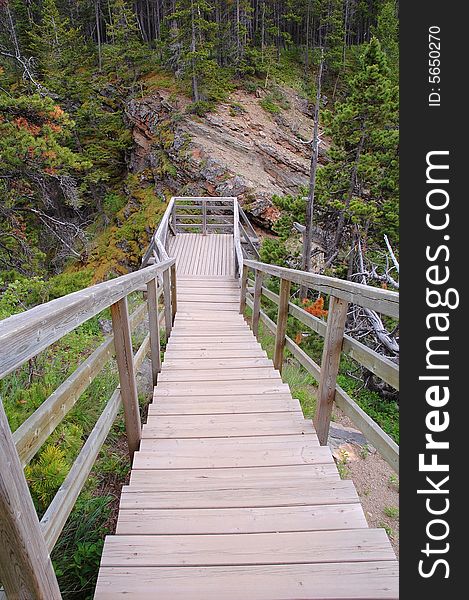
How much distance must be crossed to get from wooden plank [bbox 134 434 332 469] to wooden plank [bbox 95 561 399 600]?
0.80m

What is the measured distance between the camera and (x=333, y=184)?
36.3 feet

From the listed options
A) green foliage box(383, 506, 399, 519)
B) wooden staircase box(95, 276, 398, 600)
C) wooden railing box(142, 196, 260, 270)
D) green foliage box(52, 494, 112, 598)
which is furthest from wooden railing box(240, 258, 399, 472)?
wooden railing box(142, 196, 260, 270)

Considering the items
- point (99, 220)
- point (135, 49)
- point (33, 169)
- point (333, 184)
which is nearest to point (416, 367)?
point (33, 169)

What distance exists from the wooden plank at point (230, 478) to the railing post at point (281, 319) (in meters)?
1.68

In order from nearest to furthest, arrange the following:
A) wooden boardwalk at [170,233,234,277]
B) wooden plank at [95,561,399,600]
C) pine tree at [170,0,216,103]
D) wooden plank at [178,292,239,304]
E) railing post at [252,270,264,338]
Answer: wooden plank at [95,561,399,600], railing post at [252,270,264,338], wooden plank at [178,292,239,304], wooden boardwalk at [170,233,234,277], pine tree at [170,0,216,103]

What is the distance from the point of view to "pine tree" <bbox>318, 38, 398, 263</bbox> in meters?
9.65

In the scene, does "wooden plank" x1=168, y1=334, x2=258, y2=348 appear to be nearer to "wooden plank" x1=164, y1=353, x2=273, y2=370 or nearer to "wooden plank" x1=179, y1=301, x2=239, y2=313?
"wooden plank" x1=164, y1=353, x2=273, y2=370

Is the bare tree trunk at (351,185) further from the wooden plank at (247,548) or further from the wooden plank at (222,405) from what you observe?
the wooden plank at (247,548)

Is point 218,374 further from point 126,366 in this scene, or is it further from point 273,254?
point 273,254

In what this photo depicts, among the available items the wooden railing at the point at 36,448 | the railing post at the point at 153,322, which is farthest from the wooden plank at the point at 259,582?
the railing post at the point at 153,322

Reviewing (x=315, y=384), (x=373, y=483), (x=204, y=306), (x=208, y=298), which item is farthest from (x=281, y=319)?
(x=208, y=298)

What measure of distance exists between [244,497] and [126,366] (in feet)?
3.39

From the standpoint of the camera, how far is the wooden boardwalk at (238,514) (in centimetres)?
145

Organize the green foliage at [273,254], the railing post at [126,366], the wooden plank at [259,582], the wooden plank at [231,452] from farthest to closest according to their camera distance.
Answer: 1. the green foliage at [273,254]
2. the wooden plank at [231,452]
3. the railing post at [126,366]
4. the wooden plank at [259,582]
